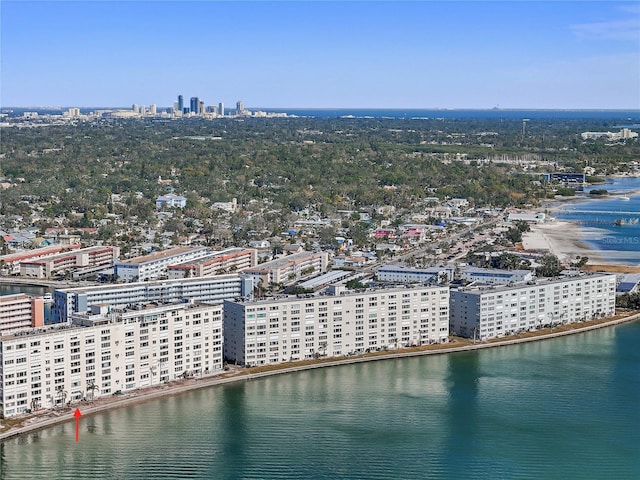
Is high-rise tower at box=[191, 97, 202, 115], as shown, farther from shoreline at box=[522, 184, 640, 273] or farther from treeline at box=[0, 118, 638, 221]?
shoreline at box=[522, 184, 640, 273]

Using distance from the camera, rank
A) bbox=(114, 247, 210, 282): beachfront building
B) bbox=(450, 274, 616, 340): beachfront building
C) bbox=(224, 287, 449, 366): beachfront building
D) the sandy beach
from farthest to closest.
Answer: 1. the sandy beach
2. bbox=(114, 247, 210, 282): beachfront building
3. bbox=(450, 274, 616, 340): beachfront building
4. bbox=(224, 287, 449, 366): beachfront building

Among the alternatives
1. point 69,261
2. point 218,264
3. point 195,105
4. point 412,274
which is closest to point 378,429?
point 412,274

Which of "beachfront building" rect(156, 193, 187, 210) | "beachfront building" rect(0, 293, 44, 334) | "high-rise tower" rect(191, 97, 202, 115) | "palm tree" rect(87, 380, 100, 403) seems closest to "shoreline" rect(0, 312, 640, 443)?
"palm tree" rect(87, 380, 100, 403)

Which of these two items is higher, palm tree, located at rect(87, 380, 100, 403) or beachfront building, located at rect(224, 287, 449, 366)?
beachfront building, located at rect(224, 287, 449, 366)

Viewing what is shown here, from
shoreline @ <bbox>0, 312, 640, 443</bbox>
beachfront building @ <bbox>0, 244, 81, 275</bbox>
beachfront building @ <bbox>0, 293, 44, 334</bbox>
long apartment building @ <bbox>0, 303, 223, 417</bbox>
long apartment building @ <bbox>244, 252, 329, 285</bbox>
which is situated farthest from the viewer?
beachfront building @ <bbox>0, 244, 81, 275</bbox>

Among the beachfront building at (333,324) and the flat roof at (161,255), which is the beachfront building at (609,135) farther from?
the beachfront building at (333,324)

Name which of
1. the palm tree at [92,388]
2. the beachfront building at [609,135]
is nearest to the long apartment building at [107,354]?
the palm tree at [92,388]

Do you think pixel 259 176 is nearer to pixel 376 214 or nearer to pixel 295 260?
pixel 376 214

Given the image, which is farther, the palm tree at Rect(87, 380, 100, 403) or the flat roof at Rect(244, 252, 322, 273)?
the flat roof at Rect(244, 252, 322, 273)

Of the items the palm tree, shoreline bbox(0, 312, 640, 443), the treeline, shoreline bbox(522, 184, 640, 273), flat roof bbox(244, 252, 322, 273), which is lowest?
shoreline bbox(0, 312, 640, 443)
